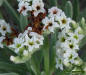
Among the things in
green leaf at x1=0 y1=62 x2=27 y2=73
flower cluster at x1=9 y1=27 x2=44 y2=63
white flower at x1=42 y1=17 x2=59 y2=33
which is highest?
white flower at x1=42 y1=17 x2=59 y2=33

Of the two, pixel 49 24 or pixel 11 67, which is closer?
pixel 49 24

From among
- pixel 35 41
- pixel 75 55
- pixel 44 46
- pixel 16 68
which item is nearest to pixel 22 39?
pixel 35 41

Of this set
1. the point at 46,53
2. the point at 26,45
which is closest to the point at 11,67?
the point at 46,53

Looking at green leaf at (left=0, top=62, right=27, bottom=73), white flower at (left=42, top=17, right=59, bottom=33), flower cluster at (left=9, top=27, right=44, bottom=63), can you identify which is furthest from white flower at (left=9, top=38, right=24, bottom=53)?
green leaf at (left=0, top=62, right=27, bottom=73)

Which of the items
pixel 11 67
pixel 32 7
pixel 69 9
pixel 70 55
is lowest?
pixel 70 55

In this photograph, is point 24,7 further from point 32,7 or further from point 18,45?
point 18,45

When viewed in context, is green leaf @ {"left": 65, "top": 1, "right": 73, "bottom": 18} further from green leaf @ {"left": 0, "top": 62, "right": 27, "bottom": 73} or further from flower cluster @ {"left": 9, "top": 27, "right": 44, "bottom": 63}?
green leaf @ {"left": 0, "top": 62, "right": 27, "bottom": 73}

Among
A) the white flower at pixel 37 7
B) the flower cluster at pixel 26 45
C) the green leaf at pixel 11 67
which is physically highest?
the white flower at pixel 37 7

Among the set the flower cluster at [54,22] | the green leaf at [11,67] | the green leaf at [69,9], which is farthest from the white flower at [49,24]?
the green leaf at [11,67]

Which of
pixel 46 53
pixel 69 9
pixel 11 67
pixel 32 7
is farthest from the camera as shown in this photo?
pixel 11 67

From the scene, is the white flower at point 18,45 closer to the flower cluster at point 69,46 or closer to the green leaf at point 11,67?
the flower cluster at point 69,46
